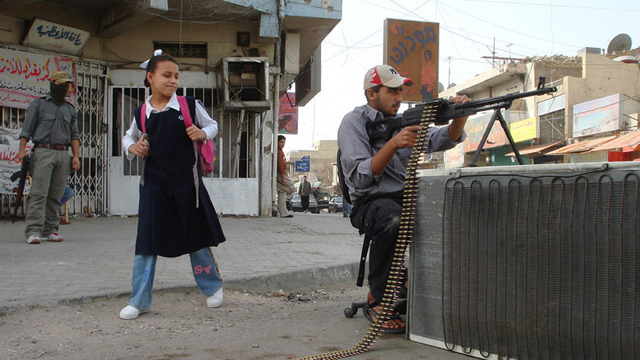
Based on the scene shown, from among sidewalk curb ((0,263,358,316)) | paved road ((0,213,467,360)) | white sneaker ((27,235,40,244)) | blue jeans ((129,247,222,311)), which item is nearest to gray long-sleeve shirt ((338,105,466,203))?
paved road ((0,213,467,360))

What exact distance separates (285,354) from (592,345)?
4.42 ft

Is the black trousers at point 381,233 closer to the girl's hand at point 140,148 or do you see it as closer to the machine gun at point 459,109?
the machine gun at point 459,109

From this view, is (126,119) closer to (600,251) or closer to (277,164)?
(277,164)

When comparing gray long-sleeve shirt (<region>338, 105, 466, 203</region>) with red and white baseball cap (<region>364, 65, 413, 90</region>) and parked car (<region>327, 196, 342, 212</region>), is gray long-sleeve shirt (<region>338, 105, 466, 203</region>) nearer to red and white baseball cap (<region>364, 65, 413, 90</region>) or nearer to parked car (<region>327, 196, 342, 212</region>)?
red and white baseball cap (<region>364, 65, 413, 90</region>)

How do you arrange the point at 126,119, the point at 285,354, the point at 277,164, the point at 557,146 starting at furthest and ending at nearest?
the point at 557,146, the point at 277,164, the point at 126,119, the point at 285,354

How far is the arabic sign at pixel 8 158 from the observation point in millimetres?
8367

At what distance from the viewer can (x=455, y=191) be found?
2494 millimetres

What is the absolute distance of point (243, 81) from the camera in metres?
10.3

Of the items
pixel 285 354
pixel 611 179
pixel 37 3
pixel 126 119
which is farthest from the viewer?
pixel 126 119

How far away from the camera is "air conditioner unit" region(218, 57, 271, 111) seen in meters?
9.91

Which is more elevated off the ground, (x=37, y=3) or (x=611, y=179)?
(x=37, y=3)

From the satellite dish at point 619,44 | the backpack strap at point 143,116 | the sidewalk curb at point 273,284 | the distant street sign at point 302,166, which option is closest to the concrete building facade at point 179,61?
the sidewalk curb at point 273,284

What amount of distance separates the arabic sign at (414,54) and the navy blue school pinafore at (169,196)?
7.60 meters

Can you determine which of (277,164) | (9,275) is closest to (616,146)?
(277,164)
